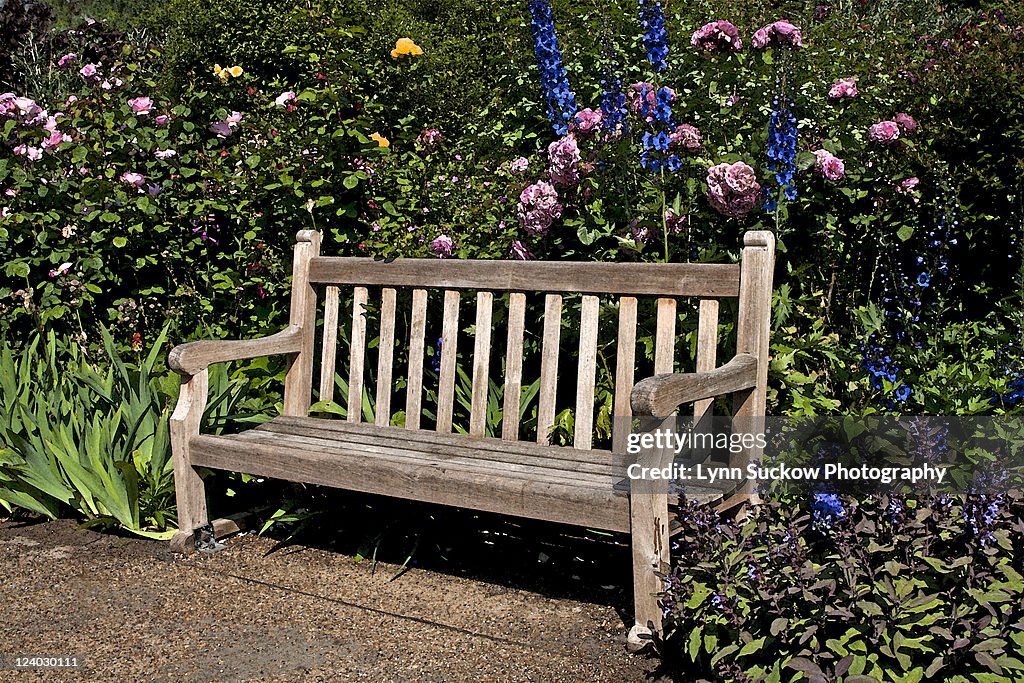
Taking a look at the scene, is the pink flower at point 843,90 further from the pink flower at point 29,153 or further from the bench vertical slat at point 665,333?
the pink flower at point 29,153

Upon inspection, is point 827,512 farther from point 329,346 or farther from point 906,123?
point 329,346

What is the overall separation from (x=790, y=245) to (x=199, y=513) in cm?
234

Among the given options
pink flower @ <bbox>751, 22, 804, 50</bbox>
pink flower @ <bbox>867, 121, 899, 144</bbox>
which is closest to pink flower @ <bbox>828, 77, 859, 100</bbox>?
pink flower @ <bbox>867, 121, 899, 144</bbox>

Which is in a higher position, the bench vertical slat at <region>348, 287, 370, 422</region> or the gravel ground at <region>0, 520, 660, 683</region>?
the bench vertical slat at <region>348, 287, 370, 422</region>

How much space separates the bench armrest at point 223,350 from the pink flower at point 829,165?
196 centimetres

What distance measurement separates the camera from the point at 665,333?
11.1 ft

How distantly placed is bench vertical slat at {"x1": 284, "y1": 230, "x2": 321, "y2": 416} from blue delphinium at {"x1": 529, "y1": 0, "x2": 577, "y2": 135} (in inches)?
39.3

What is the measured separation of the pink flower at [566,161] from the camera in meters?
3.68

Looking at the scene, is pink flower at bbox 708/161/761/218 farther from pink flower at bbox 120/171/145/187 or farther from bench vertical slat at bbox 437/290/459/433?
pink flower at bbox 120/171/145/187

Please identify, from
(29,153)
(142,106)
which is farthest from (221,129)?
(29,153)

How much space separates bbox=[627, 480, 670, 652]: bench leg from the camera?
Answer: 2773mm

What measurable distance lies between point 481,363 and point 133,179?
1.96 meters

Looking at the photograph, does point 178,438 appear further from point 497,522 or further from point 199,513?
point 497,522

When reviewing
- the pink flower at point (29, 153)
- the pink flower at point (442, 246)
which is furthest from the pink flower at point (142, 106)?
the pink flower at point (442, 246)
